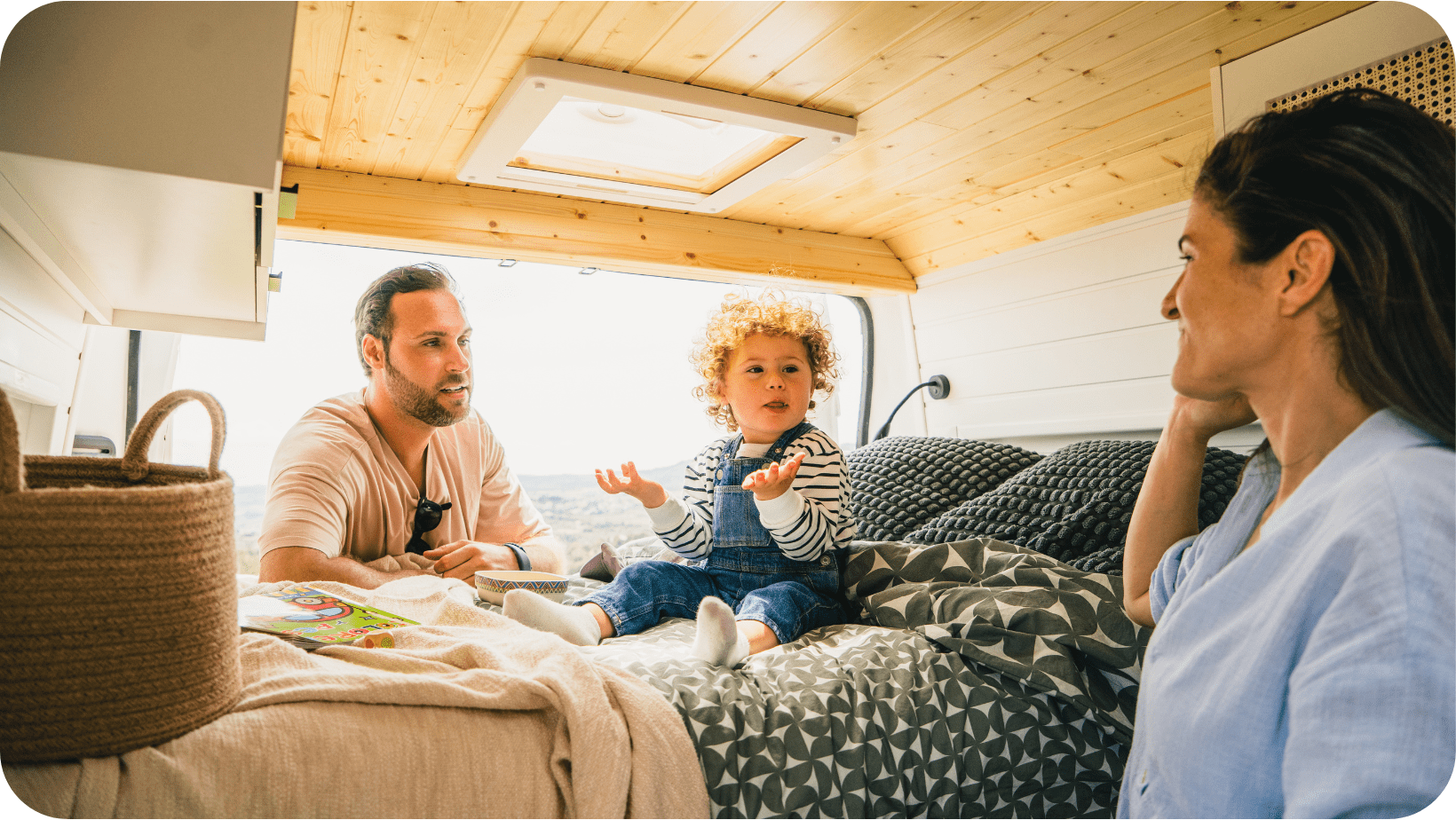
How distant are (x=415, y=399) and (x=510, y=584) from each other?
63 centimetres

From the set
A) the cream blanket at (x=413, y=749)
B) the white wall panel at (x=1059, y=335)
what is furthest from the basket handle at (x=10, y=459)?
the white wall panel at (x=1059, y=335)

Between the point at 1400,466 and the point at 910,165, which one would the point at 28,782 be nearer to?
the point at 1400,466

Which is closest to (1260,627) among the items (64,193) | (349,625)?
(349,625)

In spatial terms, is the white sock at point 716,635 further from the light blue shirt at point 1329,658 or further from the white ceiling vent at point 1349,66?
the white ceiling vent at point 1349,66

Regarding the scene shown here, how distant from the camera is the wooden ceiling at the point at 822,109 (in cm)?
170

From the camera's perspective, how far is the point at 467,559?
1.84 meters

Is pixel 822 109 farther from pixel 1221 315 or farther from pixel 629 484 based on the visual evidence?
pixel 1221 315

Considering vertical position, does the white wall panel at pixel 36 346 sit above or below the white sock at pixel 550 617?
above

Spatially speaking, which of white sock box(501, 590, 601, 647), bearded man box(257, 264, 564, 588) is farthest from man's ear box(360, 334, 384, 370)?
white sock box(501, 590, 601, 647)

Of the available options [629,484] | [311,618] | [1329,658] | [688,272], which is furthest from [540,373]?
[1329,658]

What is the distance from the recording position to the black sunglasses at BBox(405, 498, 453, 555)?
1.96 metres

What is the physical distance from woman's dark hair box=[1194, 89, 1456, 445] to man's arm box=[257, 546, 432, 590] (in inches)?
64.4

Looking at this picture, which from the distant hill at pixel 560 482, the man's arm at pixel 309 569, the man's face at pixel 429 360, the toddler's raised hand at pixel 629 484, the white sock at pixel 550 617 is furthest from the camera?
the distant hill at pixel 560 482

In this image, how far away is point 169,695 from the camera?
31.9 inches
